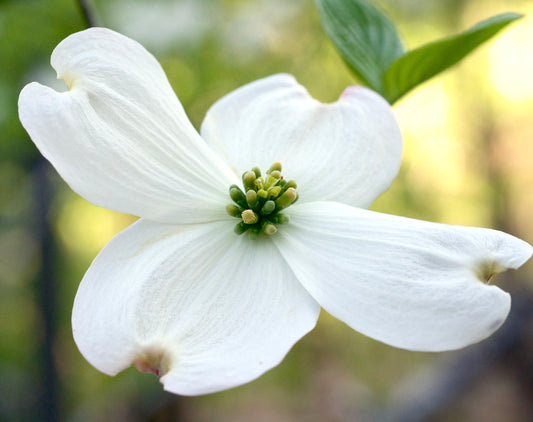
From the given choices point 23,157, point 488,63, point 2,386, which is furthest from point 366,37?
point 488,63

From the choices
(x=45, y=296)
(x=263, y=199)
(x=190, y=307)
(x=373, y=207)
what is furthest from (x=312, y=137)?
(x=45, y=296)

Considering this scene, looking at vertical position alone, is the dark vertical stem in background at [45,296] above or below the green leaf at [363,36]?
below

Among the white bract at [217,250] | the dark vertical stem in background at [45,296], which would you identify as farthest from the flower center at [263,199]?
the dark vertical stem in background at [45,296]

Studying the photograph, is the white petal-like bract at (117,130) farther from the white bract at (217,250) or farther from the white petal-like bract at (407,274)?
the white petal-like bract at (407,274)

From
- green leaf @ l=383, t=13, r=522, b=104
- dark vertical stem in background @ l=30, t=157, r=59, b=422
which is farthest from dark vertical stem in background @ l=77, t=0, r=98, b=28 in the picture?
dark vertical stem in background @ l=30, t=157, r=59, b=422

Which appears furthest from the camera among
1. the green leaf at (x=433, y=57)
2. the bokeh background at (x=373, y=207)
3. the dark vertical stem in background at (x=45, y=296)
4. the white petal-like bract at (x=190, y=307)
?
the dark vertical stem in background at (x=45, y=296)

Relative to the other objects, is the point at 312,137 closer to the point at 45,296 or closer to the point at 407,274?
the point at 407,274
